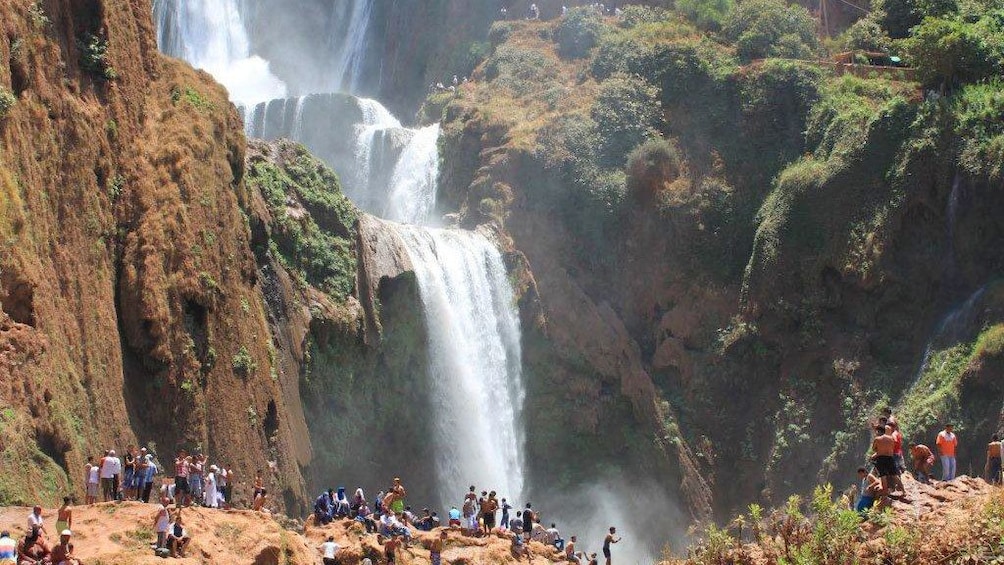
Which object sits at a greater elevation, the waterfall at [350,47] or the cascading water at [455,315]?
the waterfall at [350,47]

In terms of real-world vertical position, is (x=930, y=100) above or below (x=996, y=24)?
below

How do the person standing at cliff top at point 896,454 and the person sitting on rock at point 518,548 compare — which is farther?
the person sitting on rock at point 518,548

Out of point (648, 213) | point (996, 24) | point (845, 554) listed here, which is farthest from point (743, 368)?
point (845, 554)

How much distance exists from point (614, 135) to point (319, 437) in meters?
21.1

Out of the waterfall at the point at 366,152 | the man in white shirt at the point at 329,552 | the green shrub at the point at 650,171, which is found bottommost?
the man in white shirt at the point at 329,552

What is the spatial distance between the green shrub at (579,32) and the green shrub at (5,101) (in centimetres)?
3776

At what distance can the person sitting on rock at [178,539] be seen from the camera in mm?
20152

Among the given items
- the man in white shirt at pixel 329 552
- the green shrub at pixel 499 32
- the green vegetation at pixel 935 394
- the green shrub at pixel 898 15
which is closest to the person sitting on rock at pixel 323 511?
the man in white shirt at pixel 329 552

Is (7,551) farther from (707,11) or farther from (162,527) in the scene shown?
(707,11)

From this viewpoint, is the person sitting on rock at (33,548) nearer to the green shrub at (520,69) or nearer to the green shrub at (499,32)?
the green shrub at (520,69)

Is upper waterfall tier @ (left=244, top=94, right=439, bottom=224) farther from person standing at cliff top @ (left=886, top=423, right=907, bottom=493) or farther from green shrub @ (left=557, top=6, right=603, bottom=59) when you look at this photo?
person standing at cliff top @ (left=886, top=423, right=907, bottom=493)

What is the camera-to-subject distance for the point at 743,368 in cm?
4509

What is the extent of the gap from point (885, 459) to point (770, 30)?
3558 cm

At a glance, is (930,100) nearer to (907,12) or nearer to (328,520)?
(907,12)
